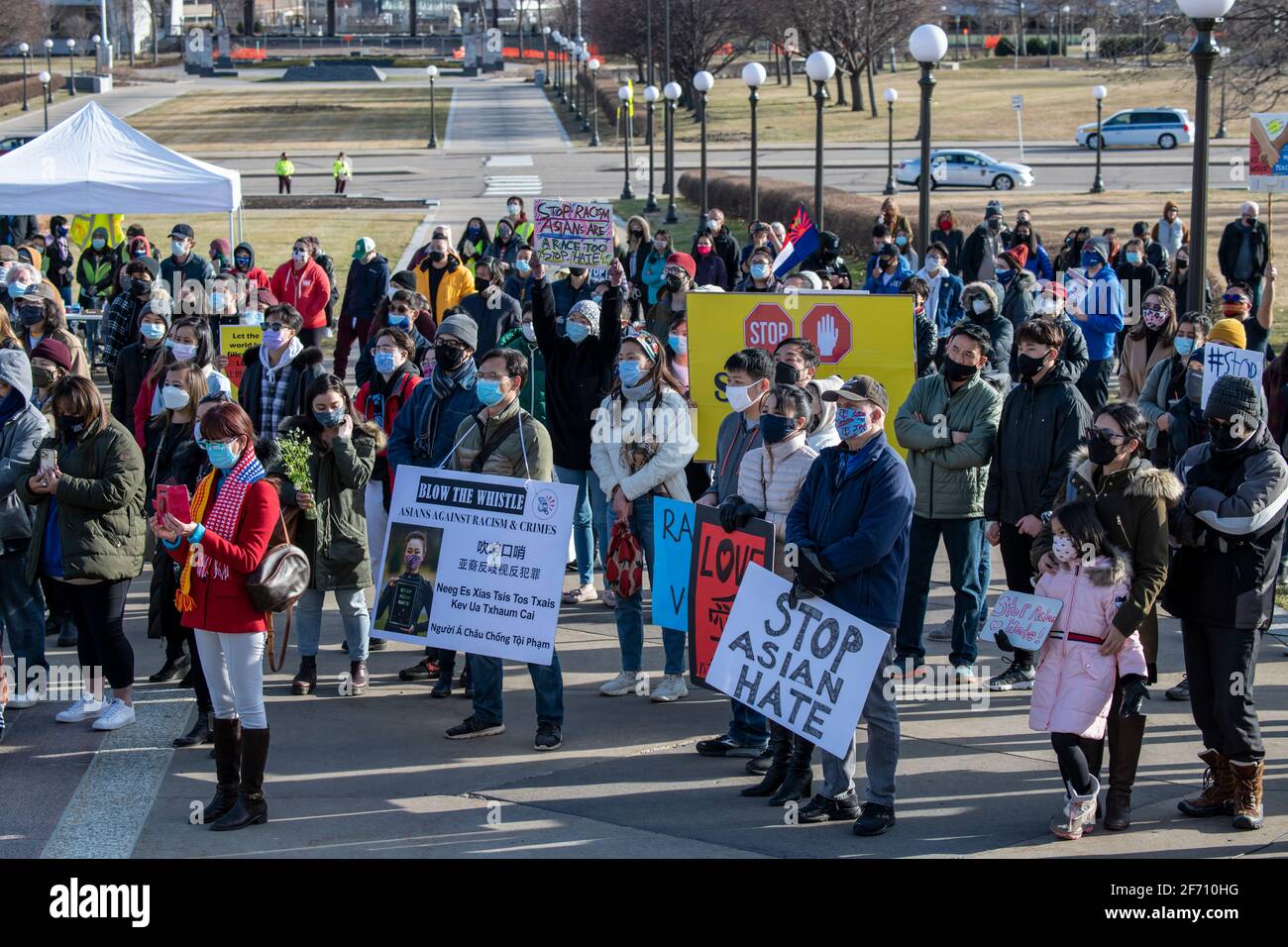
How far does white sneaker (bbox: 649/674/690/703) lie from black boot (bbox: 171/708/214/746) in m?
2.38

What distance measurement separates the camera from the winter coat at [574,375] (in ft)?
33.1

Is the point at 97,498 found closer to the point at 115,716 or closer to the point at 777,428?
the point at 115,716

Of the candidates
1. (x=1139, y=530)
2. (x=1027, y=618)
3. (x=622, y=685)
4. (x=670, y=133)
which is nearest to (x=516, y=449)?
(x=622, y=685)

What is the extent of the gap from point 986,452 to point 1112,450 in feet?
5.85

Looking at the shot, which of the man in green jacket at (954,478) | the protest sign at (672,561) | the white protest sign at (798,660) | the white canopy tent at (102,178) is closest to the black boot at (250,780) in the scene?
the white protest sign at (798,660)

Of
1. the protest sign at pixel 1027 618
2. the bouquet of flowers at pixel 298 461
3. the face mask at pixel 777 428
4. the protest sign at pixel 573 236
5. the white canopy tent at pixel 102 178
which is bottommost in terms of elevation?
the protest sign at pixel 1027 618

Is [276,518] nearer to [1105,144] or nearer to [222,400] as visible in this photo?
[222,400]

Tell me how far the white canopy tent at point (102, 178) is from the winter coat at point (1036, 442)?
12245 millimetres

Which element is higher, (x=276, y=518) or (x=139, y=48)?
(x=139, y=48)

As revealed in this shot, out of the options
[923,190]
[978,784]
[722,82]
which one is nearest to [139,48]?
[722,82]

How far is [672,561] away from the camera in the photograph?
8555mm

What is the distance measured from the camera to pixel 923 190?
16609 millimetres

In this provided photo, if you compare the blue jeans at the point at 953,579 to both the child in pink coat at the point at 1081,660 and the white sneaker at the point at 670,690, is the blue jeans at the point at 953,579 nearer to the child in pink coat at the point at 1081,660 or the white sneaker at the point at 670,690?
the white sneaker at the point at 670,690

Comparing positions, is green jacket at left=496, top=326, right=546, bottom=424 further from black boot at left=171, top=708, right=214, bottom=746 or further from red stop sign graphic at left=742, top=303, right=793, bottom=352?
black boot at left=171, top=708, right=214, bottom=746
